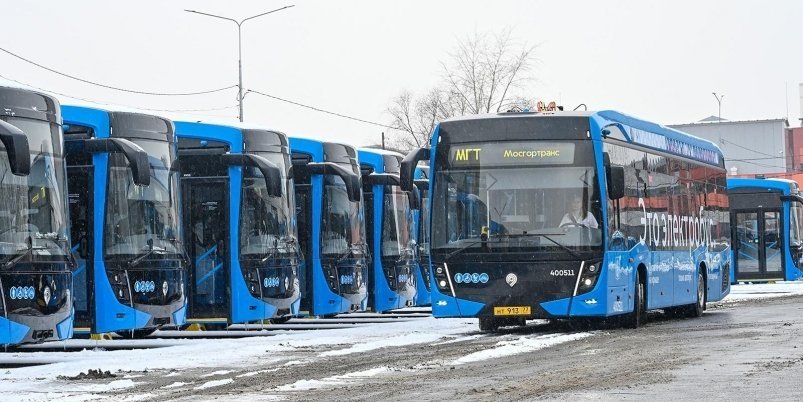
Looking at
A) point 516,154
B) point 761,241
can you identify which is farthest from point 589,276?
point 761,241

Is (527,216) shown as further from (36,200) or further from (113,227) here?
(36,200)

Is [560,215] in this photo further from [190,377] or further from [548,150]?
[190,377]

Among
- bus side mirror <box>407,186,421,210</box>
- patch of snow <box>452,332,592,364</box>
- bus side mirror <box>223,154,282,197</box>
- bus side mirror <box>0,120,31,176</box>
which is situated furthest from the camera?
bus side mirror <box>407,186,421,210</box>

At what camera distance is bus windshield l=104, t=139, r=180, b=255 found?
2102 cm

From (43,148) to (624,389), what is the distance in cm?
825

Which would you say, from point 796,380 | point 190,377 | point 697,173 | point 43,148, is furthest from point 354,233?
point 796,380

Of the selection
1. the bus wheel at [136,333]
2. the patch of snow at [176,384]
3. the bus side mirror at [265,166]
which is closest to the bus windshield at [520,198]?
the bus side mirror at [265,166]

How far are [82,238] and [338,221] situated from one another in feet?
25.2

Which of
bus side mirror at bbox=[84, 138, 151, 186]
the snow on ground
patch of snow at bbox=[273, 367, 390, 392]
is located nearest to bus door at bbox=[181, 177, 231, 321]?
bus side mirror at bbox=[84, 138, 151, 186]

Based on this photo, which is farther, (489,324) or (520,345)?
(489,324)

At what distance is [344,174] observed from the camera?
1053 inches

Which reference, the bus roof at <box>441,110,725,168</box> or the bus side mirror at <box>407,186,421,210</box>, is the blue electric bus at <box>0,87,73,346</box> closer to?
the bus roof at <box>441,110,725,168</box>

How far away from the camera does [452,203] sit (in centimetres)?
2203

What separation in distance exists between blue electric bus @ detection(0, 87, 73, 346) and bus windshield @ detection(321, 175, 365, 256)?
30.9 ft
